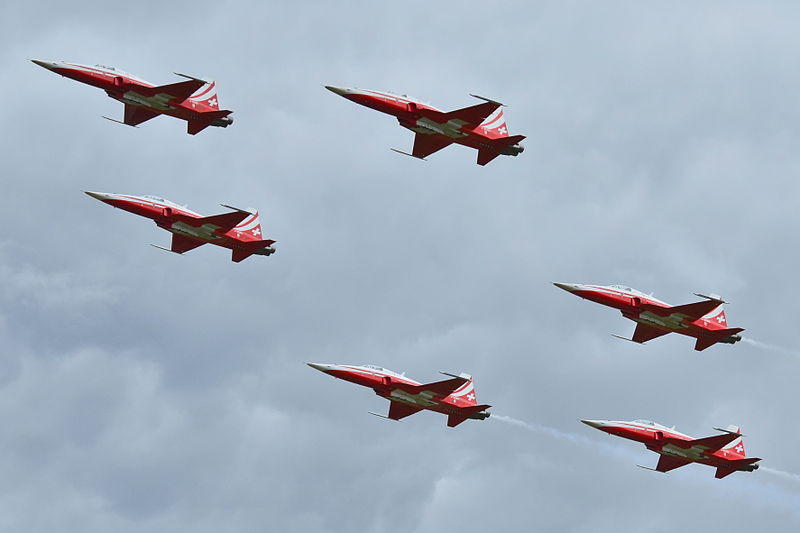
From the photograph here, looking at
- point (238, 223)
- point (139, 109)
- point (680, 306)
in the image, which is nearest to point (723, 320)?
point (680, 306)

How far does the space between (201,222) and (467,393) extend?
88.2ft

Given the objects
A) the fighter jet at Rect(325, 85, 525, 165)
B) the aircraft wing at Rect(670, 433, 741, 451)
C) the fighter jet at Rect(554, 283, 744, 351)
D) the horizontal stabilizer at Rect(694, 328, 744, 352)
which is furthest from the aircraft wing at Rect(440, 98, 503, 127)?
the aircraft wing at Rect(670, 433, 741, 451)

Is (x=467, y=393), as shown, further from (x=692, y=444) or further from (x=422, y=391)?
(x=692, y=444)

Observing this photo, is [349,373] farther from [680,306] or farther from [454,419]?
[680,306]

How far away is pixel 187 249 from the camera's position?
547ft

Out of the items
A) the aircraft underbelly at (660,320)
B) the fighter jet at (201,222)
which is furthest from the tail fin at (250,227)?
the aircraft underbelly at (660,320)

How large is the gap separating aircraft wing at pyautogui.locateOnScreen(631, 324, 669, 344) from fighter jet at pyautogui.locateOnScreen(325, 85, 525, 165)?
2062cm

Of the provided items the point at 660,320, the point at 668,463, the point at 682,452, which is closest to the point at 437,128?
the point at 660,320

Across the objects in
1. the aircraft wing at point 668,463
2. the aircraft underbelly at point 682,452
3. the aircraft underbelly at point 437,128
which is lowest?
the aircraft wing at point 668,463

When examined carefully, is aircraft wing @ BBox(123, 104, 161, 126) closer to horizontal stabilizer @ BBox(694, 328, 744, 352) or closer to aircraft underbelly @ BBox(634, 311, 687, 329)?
aircraft underbelly @ BBox(634, 311, 687, 329)

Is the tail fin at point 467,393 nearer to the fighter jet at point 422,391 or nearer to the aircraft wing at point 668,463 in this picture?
the fighter jet at point 422,391

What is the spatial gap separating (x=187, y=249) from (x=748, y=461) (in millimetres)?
51469

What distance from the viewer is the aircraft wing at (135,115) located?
161625mm

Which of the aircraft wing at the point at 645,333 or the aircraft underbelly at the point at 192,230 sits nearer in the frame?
the aircraft underbelly at the point at 192,230
